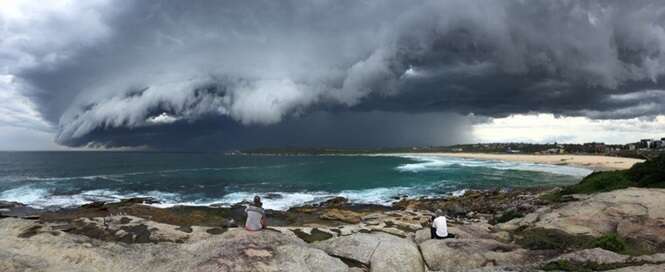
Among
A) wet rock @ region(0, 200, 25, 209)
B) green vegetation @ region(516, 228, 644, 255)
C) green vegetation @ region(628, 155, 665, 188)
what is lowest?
wet rock @ region(0, 200, 25, 209)

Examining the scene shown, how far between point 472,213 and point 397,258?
2180 cm

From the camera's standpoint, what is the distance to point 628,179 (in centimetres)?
2739

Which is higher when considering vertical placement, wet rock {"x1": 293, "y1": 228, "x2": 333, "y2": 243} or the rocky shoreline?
the rocky shoreline

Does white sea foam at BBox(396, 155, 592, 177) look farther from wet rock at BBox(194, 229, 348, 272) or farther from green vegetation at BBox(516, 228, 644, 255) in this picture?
wet rock at BBox(194, 229, 348, 272)

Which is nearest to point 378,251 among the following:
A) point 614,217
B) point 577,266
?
point 577,266

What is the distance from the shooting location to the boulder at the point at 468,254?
1203 cm

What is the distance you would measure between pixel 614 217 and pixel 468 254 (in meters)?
9.27

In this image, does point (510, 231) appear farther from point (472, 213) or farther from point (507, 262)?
point (472, 213)

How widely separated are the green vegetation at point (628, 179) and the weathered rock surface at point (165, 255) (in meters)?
22.5

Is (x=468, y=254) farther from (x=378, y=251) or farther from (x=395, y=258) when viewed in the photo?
(x=378, y=251)

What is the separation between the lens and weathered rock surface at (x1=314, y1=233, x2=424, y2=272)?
39.9 ft

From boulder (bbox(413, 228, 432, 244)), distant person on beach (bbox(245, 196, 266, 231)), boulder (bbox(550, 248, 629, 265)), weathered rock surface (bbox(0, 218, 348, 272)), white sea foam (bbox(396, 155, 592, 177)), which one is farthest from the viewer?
white sea foam (bbox(396, 155, 592, 177))

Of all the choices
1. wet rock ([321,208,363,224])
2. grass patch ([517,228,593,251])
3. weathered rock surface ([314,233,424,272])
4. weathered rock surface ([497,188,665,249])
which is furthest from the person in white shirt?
wet rock ([321,208,363,224])

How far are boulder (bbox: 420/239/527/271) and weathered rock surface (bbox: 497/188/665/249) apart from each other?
16.8 ft
